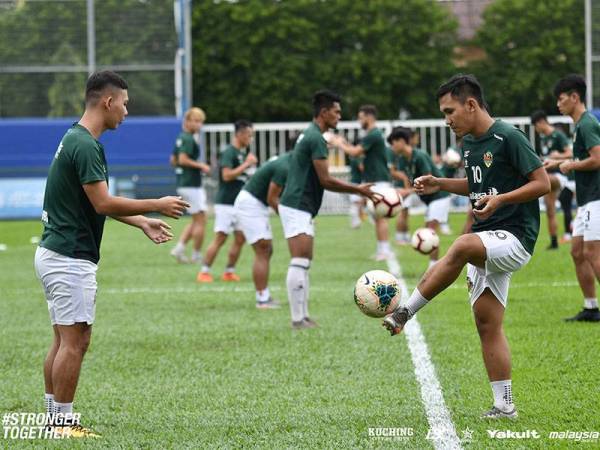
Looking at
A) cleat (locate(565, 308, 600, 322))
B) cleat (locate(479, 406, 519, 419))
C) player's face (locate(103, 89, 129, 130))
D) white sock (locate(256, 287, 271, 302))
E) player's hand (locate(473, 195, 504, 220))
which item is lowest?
white sock (locate(256, 287, 271, 302))

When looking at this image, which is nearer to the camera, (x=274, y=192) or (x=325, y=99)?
(x=325, y=99)

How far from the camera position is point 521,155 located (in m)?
7.45

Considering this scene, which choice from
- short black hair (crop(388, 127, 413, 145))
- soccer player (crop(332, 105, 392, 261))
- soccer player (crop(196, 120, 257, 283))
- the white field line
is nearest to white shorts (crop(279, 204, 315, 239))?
the white field line

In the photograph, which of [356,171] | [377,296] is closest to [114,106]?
[377,296]

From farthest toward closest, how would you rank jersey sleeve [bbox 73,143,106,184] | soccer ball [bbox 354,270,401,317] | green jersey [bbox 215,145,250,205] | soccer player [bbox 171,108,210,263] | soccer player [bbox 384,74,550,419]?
1. soccer player [bbox 171,108,210,263]
2. green jersey [bbox 215,145,250,205]
3. soccer ball [bbox 354,270,401,317]
4. soccer player [bbox 384,74,550,419]
5. jersey sleeve [bbox 73,143,106,184]

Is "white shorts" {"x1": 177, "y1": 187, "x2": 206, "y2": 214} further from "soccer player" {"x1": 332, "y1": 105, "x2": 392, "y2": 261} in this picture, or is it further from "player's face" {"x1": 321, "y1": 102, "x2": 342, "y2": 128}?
"player's face" {"x1": 321, "y1": 102, "x2": 342, "y2": 128}

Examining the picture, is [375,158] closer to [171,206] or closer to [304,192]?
[304,192]

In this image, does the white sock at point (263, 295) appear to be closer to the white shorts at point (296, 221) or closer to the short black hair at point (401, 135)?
the white shorts at point (296, 221)

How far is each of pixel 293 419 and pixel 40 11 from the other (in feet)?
105

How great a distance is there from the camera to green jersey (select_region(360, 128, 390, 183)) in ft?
68.0

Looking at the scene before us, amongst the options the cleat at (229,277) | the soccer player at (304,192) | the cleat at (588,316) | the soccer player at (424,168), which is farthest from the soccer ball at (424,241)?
the cleat at (229,277)

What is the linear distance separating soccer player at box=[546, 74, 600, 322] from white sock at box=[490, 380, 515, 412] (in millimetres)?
3736

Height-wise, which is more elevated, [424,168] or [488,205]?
[488,205]

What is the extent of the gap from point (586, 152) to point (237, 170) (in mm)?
6966
